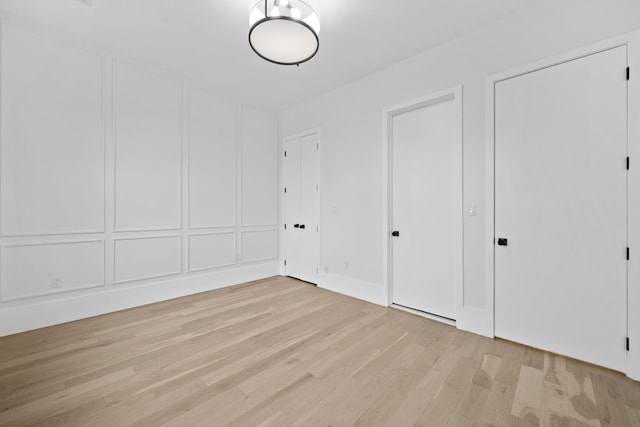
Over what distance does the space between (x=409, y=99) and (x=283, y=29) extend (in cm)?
174

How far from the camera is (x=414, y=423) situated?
1.49 metres

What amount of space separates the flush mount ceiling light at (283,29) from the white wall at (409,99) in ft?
4.81

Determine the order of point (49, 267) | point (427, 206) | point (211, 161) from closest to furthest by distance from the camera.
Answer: point (49, 267)
point (427, 206)
point (211, 161)

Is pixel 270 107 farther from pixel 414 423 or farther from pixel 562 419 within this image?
pixel 562 419

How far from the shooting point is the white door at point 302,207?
170 inches

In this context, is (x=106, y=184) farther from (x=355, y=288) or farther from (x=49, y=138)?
(x=355, y=288)

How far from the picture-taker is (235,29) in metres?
2.68

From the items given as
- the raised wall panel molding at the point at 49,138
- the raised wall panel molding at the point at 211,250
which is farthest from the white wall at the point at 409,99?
the raised wall panel molding at the point at 49,138

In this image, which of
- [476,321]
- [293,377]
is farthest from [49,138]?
[476,321]

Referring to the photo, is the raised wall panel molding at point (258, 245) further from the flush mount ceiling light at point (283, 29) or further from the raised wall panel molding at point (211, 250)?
the flush mount ceiling light at point (283, 29)

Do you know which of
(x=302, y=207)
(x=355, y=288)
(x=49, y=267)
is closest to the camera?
(x=49, y=267)

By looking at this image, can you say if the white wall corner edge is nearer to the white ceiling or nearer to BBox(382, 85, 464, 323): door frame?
BBox(382, 85, 464, 323): door frame

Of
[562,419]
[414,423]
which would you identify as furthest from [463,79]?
[414,423]

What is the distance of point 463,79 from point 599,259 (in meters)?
2.04
